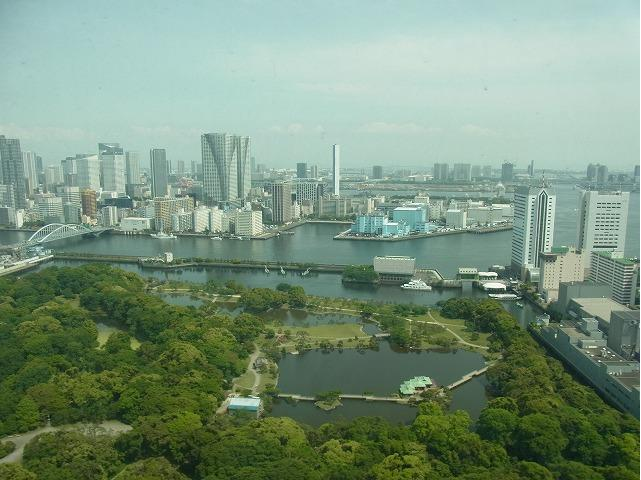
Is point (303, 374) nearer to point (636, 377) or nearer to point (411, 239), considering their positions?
point (636, 377)

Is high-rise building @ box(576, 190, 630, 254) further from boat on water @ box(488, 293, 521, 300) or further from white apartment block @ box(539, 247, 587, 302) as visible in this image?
boat on water @ box(488, 293, 521, 300)

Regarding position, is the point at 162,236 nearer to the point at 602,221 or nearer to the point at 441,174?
the point at 602,221

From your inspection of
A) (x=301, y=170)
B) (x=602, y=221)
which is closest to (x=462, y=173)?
(x=301, y=170)

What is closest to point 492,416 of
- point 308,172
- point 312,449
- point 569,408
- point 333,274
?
point 569,408

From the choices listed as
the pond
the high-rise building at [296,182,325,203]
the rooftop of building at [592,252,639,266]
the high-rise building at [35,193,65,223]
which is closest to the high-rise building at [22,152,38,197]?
the high-rise building at [35,193,65,223]

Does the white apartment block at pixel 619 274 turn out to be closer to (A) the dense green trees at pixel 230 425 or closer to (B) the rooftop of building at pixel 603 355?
(B) the rooftop of building at pixel 603 355
